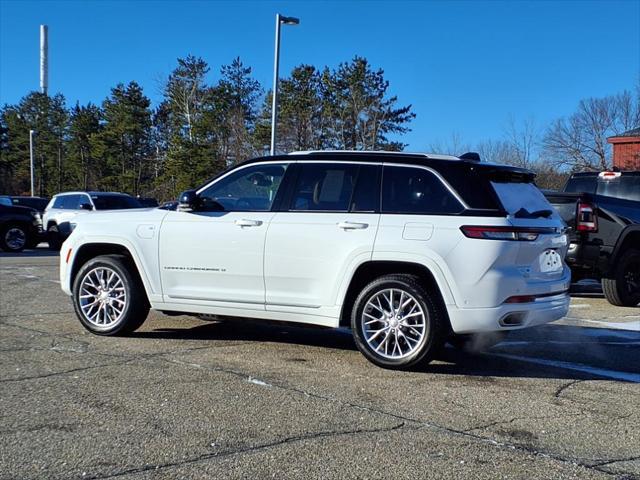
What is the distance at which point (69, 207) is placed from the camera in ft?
71.9

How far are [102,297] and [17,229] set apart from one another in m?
14.7

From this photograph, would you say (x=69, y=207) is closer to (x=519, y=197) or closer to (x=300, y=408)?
(x=519, y=197)

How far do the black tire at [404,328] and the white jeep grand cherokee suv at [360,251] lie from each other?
0.4 inches

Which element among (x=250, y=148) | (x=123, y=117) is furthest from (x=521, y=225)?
(x=123, y=117)

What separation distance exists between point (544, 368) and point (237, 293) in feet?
9.49

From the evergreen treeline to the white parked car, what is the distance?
2012 centimetres

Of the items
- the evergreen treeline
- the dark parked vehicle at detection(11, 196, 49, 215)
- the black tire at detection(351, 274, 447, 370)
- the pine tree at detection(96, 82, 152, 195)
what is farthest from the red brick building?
the pine tree at detection(96, 82, 152, 195)

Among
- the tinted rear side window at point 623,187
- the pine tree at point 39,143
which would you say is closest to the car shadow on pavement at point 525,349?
the tinted rear side window at point 623,187

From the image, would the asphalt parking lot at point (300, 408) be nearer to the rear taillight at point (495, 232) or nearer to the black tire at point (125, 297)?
the black tire at point (125, 297)

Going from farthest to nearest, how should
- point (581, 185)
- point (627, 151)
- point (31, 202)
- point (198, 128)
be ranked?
point (198, 128)
point (31, 202)
point (627, 151)
point (581, 185)

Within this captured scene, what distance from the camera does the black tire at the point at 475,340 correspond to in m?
6.17

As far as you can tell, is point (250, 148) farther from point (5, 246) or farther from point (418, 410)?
point (418, 410)

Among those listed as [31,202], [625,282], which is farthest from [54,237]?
[625,282]

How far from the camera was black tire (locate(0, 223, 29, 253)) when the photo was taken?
66.2 feet
